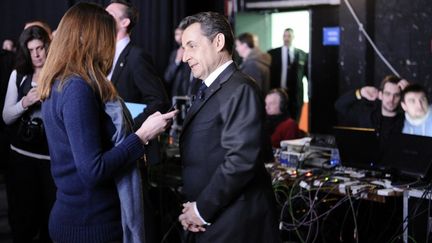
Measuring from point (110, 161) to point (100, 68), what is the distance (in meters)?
0.30

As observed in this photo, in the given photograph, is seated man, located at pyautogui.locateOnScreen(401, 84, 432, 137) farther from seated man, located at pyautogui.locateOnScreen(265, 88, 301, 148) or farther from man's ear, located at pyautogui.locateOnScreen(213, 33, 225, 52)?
man's ear, located at pyautogui.locateOnScreen(213, 33, 225, 52)

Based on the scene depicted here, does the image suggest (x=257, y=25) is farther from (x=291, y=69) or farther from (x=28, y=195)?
(x=28, y=195)

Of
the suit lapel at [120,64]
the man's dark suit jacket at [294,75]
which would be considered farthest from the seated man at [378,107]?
the man's dark suit jacket at [294,75]

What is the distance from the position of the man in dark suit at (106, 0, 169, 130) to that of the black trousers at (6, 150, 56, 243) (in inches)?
21.5

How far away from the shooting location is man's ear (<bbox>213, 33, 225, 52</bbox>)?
2.16m

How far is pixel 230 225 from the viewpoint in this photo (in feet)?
7.04

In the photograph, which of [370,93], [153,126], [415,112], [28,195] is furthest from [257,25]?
[153,126]

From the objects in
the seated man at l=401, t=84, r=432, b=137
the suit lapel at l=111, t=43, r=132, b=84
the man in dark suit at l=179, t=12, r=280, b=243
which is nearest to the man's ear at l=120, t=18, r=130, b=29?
the suit lapel at l=111, t=43, r=132, b=84

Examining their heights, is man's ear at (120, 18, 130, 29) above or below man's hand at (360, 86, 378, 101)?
above

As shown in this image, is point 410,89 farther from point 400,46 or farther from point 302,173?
point 400,46

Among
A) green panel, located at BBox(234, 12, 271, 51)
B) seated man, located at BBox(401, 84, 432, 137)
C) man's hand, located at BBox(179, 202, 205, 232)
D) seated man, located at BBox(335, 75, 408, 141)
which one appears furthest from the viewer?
green panel, located at BBox(234, 12, 271, 51)

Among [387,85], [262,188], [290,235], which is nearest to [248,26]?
[387,85]

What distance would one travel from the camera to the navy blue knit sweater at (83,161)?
191 cm

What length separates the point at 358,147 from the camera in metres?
3.58
